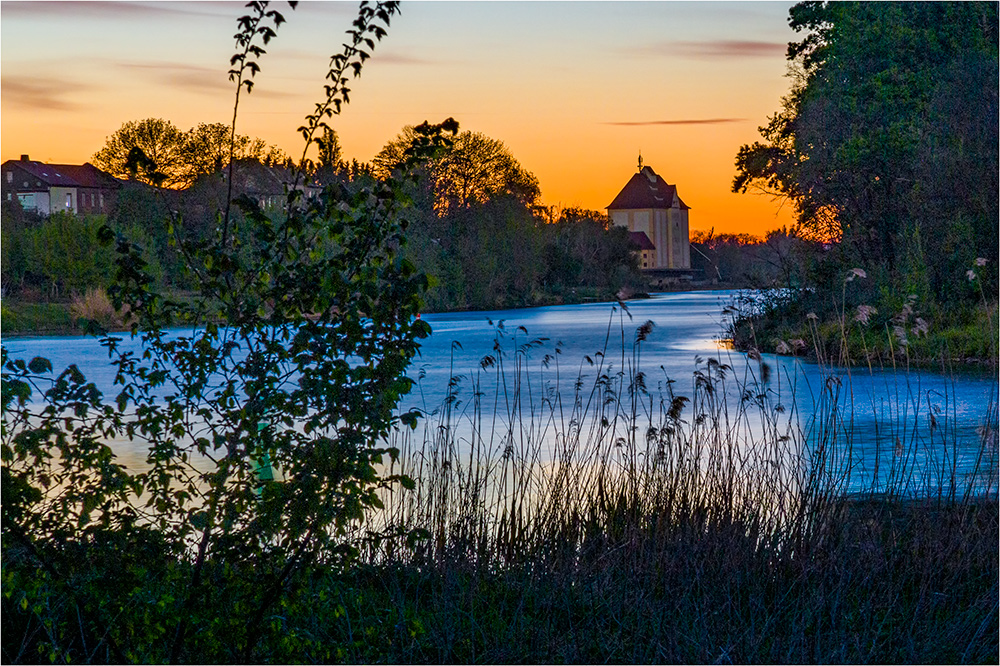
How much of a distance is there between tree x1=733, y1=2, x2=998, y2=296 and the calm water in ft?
10.5

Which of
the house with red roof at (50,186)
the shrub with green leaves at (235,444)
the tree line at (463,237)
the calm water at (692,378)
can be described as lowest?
the calm water at (692,378)

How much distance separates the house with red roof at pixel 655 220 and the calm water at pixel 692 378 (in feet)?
237

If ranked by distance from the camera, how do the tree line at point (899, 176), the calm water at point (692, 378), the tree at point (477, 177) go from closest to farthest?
the calm water at point (692, 378)
the tree line at point (899, 176)
the tree at point (477, 177)

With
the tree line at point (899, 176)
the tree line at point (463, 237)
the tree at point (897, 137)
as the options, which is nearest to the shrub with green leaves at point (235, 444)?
the tree line at point (899, 176)

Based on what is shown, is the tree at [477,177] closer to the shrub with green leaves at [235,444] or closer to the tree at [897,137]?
the tree at [897,137]

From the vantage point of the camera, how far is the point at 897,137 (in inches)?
920

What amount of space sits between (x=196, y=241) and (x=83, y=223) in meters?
40.0

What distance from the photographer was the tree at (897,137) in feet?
71.1

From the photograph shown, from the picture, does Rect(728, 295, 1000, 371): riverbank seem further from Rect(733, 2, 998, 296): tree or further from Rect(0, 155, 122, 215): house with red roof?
Rect(0, 155, 122, 215): house with red roof

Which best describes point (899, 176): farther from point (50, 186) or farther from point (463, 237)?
point (50, 186)

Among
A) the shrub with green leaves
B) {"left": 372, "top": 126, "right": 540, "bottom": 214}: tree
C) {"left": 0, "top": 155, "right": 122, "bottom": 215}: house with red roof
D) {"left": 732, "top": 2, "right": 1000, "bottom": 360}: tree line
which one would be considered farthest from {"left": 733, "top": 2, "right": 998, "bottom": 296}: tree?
{"left": 0, "top": 155, "right": 122, "bottom": 215}: house with red roof

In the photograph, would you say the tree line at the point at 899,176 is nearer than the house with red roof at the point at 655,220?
Yes

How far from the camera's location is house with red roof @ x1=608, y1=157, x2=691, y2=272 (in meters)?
119

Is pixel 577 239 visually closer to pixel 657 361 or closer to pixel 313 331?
pixel 657 361
